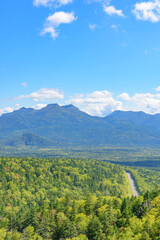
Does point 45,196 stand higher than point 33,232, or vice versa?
point 33,232

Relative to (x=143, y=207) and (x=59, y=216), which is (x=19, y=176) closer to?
(x=59, y=216)

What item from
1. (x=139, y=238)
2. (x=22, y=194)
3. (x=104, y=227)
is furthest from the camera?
(x=22, y=194)

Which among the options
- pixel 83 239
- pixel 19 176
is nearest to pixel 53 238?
pixel 83 239

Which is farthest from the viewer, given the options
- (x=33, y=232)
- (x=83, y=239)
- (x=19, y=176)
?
(x=19, y=176)

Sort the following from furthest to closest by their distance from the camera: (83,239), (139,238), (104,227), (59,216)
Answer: (59,216), (104,227), (83,239), (139,238)

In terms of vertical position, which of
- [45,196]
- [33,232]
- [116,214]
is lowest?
[45,196]

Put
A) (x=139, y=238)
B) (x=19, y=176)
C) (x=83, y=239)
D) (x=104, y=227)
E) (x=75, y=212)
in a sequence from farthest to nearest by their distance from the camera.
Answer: (x=19, y=176)
(x=75, y=212)
(x=104, y=227)
(x=83, y=239)
(x=139, y=238)

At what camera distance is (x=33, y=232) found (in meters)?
89.9

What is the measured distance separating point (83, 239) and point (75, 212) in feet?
92.9

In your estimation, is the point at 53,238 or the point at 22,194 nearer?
the point at 53,238

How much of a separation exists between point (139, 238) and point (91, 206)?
43.6 metres

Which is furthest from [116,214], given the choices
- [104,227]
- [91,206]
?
[91,206]

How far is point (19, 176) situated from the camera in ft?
653

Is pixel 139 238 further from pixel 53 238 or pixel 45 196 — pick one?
pixel 45 196
